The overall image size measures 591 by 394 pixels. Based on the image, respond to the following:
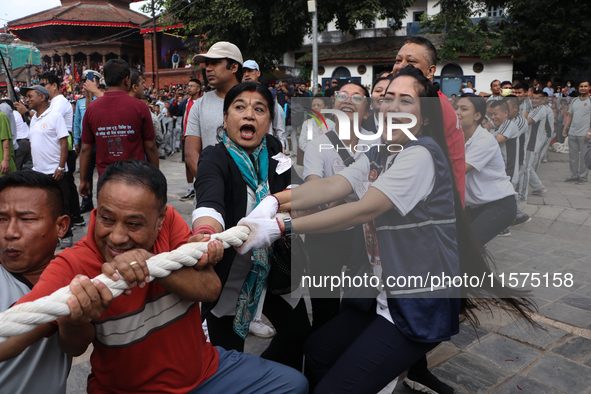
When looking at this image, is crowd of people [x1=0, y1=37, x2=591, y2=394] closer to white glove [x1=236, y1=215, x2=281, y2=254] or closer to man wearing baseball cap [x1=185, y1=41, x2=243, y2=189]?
white glove [x1=236, y1=215, x2=281, y2=254]

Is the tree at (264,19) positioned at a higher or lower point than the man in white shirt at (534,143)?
higher

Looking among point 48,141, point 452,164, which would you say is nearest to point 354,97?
point 452,164

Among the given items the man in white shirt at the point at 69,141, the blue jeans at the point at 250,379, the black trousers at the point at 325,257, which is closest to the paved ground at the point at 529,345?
the man in white shirt at the point at 69,141

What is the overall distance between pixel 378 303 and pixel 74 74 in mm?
36642

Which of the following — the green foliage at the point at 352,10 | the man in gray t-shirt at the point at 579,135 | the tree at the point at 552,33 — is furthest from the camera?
the green foliage at the point at 352,10

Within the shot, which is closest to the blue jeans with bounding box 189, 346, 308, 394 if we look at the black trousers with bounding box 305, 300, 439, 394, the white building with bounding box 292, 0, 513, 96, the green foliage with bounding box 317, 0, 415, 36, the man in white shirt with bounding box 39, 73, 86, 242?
the black trousers with bounding box 305, 300, 439, 394

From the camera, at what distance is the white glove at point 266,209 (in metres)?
1.98

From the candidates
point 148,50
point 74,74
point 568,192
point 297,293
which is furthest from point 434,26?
point 297,293

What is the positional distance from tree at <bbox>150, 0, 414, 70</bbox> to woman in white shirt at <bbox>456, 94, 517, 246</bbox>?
17.4 m

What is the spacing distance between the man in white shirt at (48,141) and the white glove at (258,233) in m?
3.92

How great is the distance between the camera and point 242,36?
20406 millimetres

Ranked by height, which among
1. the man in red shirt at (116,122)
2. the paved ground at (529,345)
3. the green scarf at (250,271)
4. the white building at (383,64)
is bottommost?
the paved ground at (529,345)

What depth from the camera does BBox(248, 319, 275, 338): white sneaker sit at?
3234 mm

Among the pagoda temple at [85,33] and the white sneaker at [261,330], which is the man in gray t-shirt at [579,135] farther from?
the pagoda temple at [85,33]
